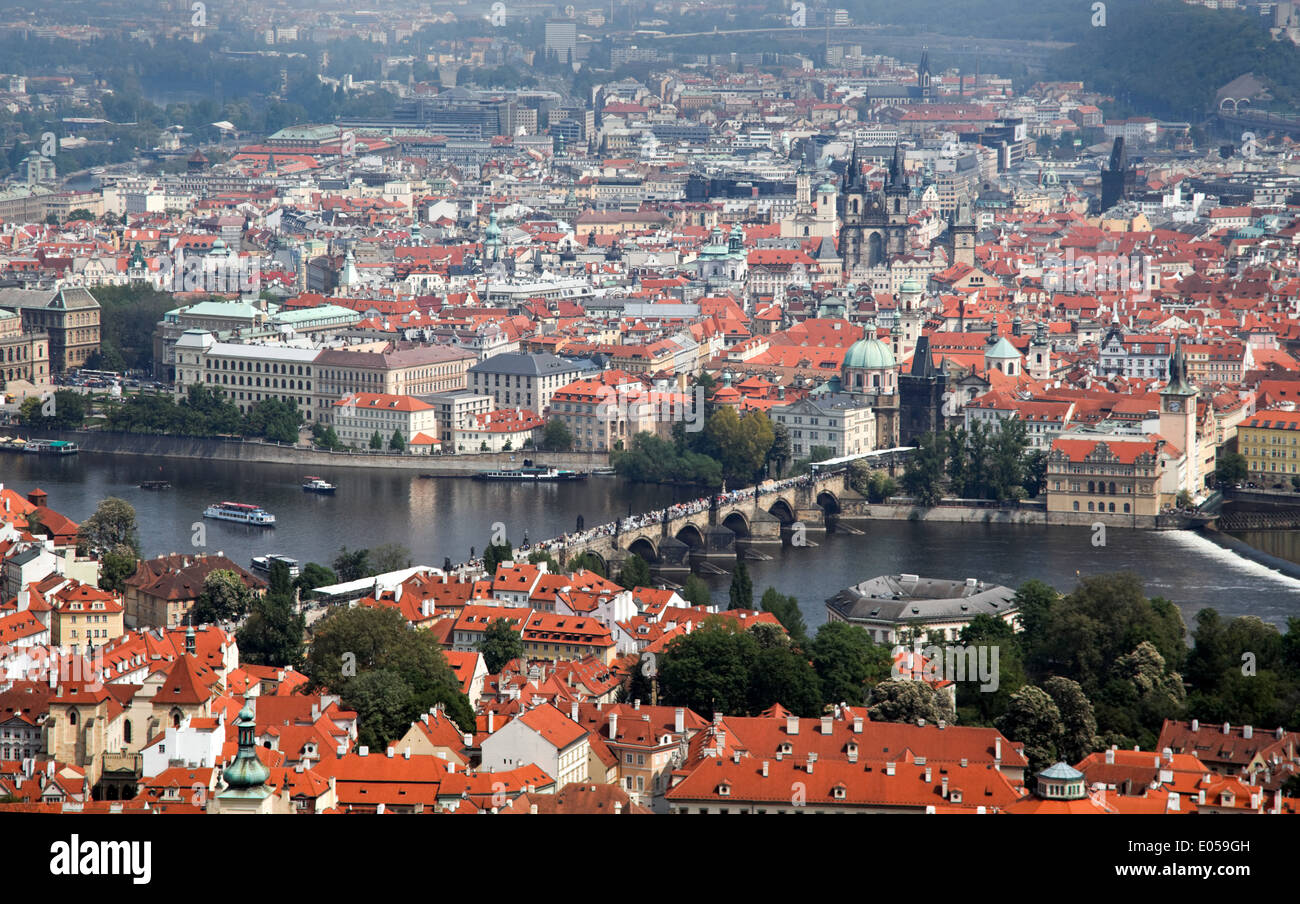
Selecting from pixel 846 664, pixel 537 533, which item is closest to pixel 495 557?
pixel 537 533

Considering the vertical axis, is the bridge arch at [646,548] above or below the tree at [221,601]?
below

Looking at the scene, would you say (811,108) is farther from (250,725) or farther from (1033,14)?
(250,725)

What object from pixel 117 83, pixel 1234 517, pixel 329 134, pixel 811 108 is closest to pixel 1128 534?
pixel 1234 517

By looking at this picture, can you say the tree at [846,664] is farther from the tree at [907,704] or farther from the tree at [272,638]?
the tree at [272,638]

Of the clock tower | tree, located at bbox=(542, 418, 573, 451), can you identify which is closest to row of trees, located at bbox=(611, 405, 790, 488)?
tree, located at bbox=(542, 418, 573, 451)

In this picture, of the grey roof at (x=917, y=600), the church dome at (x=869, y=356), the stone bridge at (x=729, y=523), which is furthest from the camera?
the church dome at (x=869, y=356)

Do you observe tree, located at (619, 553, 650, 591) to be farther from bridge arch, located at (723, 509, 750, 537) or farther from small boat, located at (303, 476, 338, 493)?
small boat, located at (303, 476, 338, 493)

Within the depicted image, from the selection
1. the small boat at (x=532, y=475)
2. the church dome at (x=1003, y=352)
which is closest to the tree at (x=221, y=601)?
the small boat at (x=532, y=475)

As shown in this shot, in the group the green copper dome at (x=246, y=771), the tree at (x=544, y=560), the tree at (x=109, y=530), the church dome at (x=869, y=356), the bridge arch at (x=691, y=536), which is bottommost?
the bridge arch at (x=691, y=536)
